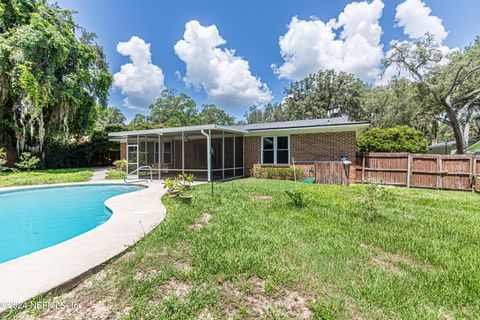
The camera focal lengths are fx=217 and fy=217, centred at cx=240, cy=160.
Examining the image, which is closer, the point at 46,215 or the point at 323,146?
the point at 46,215

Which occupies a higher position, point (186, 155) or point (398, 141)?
point (398, 141)

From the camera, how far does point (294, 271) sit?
2.58 metres

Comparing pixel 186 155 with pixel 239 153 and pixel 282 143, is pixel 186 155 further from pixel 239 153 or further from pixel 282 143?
pixel 282 143

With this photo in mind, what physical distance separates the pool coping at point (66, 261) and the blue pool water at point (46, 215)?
1.48 metres

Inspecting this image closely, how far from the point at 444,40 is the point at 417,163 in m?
12.5

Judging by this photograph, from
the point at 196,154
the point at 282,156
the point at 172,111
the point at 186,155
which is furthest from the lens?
the point at 172,111

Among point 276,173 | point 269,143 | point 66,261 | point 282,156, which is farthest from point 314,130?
point 66,261

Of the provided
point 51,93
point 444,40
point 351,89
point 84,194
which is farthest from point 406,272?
point 351,89

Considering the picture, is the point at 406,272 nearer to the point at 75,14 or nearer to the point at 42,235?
the point at 42,235

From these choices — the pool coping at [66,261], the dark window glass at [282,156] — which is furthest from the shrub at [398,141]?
the pool coping at [66,261]

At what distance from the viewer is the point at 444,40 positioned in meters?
15.5

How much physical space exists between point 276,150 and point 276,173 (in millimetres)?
1398

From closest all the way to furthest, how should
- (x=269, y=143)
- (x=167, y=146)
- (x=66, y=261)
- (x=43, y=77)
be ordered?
(x=66, y=261), (x=269, y=143), (x=43, y=77), (x=167, y=146)

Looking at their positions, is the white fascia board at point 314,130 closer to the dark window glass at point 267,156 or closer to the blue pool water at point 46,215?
the dark window glass at point 267,156
